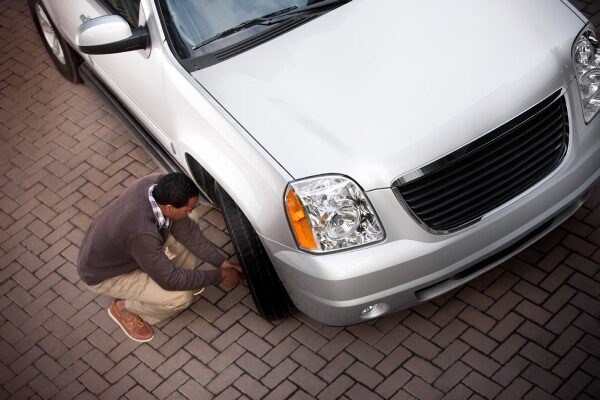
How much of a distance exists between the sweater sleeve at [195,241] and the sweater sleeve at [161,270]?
0.19 m

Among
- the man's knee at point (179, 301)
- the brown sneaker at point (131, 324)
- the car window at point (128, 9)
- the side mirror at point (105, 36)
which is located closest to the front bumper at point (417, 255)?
the man's knee at point (179, 301)

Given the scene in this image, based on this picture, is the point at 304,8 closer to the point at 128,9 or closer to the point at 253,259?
the point at 128,9

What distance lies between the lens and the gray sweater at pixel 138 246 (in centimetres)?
473

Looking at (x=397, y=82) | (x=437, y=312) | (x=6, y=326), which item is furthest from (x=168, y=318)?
(x=397, y=82)

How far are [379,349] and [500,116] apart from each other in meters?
1.56

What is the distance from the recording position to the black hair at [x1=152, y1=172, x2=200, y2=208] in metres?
4.58

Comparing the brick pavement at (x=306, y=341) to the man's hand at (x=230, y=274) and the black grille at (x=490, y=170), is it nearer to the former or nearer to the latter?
the man's hand at (x=230, y=274)

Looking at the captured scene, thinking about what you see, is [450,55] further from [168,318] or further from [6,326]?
[6,326]

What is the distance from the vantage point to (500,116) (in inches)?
169

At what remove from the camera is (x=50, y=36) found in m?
7.46

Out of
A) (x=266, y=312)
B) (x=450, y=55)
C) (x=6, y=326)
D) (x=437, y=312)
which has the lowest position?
(x=437, y=312)

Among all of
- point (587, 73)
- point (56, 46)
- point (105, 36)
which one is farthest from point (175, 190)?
point (56, 46)

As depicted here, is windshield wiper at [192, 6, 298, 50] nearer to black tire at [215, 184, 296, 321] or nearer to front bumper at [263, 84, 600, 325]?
black tire at [215, 184, 296, 321]

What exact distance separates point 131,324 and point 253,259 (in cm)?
103
